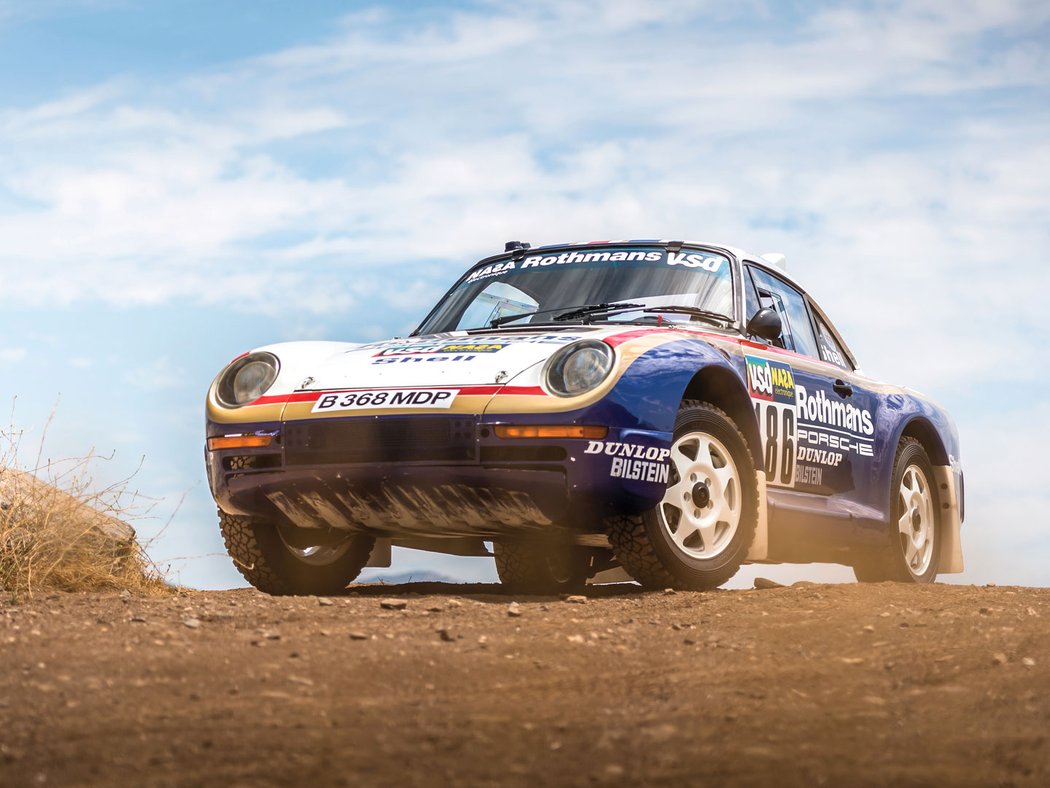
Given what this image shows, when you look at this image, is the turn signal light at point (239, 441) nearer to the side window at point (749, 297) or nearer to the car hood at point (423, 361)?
the car hood at point (423, 361)

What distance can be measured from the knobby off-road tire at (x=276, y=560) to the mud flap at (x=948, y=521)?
14.2ft

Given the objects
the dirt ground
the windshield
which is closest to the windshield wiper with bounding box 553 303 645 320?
the windshield

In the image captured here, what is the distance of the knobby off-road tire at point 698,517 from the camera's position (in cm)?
646

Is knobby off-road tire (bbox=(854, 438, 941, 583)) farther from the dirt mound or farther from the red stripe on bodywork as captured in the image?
the dirt mound

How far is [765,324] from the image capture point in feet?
24.4

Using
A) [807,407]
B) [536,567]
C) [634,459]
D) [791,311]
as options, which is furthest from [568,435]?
[791,311]

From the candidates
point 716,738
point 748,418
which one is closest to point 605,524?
point 748,418

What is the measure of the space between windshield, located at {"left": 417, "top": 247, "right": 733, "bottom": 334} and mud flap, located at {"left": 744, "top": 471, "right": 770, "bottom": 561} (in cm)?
98

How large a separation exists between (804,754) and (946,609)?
3044 mm

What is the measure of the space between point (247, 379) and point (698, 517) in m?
2.33

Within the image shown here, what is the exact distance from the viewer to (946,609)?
6.26 metres

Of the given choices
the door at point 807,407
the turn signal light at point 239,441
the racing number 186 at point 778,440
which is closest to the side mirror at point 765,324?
the door at point 807,407

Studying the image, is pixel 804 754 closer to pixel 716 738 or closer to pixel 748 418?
pixel 716 738

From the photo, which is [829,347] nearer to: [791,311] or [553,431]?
[791,311]
